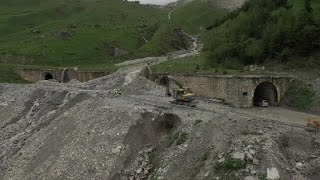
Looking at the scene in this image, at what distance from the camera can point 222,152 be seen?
1928 inches

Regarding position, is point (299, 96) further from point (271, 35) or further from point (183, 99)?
point (271, 35)

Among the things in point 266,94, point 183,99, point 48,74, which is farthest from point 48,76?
point 266,94

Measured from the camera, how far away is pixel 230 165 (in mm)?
46781

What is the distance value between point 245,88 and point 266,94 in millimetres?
4275

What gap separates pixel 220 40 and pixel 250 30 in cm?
641

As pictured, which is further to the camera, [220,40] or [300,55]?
[220,40]

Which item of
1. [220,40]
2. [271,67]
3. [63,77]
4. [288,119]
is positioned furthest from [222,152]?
[63,77]

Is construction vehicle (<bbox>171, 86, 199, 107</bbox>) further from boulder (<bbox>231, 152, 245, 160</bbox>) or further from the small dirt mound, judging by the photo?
boulder (<bbox>231, 152, 245, 160</bbox>)

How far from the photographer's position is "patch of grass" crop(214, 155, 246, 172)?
153ft

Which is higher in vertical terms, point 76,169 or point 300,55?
point 300,55

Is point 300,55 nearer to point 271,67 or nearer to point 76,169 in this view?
point 271,67

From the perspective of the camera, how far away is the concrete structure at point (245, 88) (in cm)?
7412

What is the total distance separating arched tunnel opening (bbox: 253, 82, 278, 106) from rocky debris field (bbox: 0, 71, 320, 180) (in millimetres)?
7529

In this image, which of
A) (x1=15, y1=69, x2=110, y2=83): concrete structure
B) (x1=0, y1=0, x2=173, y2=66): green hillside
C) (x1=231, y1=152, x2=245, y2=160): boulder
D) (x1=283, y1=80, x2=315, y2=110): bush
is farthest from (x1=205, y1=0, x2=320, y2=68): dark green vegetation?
(x1=0, y1=0, x2=173, y2=66): green hillside
